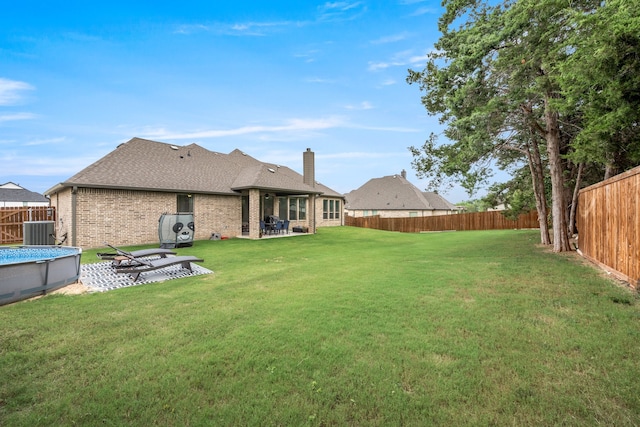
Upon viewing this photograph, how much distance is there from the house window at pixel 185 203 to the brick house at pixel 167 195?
0.17 feet

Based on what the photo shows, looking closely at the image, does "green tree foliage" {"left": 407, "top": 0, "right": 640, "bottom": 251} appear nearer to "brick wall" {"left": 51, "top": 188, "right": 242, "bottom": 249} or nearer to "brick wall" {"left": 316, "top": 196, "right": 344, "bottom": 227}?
"brick wall" {"left": 51, "top": 188, "right": 242, "bottom": 249}

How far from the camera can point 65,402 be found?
266 centimetres

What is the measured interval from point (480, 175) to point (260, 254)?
11070 millimetres

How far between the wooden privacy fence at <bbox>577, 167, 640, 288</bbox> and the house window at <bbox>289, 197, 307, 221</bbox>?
1745cm

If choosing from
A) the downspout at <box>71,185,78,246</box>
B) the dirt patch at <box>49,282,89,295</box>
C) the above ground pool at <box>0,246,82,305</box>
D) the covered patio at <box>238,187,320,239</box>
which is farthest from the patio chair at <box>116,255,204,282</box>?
the covered patio at <box>238,187,320,239</box>

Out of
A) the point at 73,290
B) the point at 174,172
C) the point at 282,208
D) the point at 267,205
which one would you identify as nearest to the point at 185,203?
the point at 174,172

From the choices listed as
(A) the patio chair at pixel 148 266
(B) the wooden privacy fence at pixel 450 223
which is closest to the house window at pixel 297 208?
(B) the wooden privacy fence at pixel 450 223

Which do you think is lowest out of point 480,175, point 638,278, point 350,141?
point 638,278

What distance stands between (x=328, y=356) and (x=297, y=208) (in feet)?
67.3

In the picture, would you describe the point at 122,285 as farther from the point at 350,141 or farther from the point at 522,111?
the point at 350,141

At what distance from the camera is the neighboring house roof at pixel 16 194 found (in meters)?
42.2

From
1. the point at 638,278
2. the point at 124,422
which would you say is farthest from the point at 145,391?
the point at 638,278

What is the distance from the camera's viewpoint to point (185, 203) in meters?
17.1

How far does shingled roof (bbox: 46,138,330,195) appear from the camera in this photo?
1485cm
